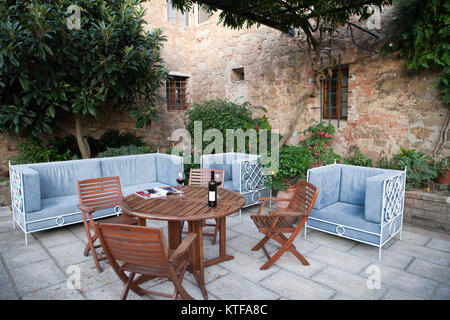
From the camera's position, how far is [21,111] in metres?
5.14

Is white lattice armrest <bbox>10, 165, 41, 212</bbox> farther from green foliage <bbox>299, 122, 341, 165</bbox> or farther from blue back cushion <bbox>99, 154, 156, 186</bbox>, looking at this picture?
green foliage <bbox>299, 122, 341, 165</bbox>

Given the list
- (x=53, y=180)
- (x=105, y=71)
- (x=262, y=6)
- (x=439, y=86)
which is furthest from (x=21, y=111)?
(x=439, y=86)

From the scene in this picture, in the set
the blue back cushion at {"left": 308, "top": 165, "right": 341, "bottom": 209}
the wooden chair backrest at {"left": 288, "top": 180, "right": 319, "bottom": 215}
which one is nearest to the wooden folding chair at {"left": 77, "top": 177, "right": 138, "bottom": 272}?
the wooden chair backrest at {"left": 288, "top": 180, "right": 319, "bottom": 215}

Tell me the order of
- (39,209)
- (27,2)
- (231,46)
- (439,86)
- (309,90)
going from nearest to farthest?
(39,209) < (439,86) < (27,2) < (309,90) < (231,46)

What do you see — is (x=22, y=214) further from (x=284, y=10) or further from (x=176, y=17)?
(x=176, y=17)

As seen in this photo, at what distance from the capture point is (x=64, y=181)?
13.6 ft

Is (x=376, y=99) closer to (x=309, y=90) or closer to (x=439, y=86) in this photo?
(x=439, y=86)

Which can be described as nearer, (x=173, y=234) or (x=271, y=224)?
(x=173, y=234)

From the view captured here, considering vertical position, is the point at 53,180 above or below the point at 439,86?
below

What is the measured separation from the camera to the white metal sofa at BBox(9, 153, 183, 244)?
138 inches

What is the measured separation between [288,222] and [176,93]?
6.69 meters

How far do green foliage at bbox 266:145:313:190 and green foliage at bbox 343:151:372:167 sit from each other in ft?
4.36

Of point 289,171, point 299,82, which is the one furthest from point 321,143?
point 289,171

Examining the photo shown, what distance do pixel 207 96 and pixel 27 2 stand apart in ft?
15.4
